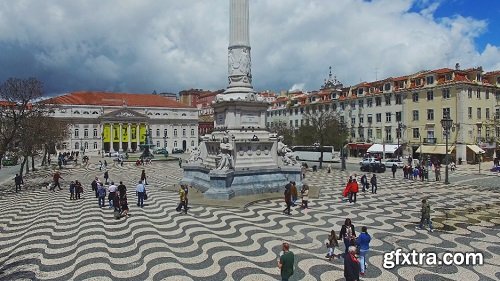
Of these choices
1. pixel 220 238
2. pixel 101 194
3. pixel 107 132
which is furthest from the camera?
pixel 107 132

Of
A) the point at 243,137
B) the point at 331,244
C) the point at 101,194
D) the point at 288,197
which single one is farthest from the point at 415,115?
the point at 331,244

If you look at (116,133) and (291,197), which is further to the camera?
(116,133)

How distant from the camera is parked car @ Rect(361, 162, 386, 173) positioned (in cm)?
3869

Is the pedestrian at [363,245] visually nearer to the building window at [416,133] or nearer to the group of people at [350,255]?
the group of people at [350,255]

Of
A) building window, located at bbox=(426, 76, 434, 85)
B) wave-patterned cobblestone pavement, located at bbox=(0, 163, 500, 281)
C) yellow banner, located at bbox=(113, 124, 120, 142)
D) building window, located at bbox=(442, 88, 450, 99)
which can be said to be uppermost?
building window, located at bbox=(426, 76, 434, 85)

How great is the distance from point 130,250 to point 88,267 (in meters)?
1.64

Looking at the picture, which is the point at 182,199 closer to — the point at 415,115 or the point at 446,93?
the point at 446,93

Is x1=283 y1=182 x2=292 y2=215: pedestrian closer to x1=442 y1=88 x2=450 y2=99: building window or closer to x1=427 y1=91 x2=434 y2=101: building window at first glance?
x1=442 y1=88 x2=450 y2=99: building window

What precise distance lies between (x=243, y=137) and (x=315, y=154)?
1325 inches

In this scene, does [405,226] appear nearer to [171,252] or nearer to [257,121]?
[171,252]

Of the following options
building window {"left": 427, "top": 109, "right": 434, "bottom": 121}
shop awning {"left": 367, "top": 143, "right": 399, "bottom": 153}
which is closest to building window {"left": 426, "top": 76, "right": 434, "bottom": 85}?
building window {"left": 427, "top": 109, "right": 434, "bottom": 121}

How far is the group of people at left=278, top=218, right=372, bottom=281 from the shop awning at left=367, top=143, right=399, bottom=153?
46.6m

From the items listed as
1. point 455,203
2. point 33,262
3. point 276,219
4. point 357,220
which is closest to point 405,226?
point 357,220

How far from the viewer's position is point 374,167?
38.4 meters
